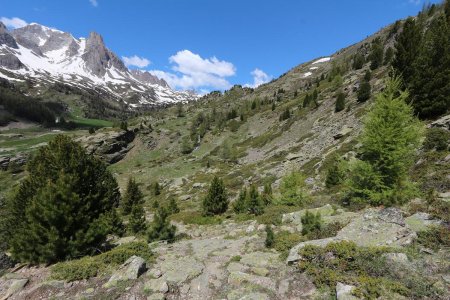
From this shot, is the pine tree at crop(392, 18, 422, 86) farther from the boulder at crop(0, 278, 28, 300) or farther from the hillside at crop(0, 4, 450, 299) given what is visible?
the boulder at crop(0, 278, 28, 300)

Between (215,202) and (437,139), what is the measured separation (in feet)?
68.1

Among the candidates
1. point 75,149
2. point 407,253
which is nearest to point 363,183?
point 407,253

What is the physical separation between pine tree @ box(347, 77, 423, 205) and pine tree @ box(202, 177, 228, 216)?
16.1 m

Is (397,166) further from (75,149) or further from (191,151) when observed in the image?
(191,151)

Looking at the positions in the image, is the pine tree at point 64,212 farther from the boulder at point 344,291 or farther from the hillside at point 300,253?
the boulder at point 344,291

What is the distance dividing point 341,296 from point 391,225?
6.13 metres

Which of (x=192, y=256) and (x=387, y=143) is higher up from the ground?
(x=387, y=143)

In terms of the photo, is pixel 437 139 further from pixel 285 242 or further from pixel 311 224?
pixel 285 242

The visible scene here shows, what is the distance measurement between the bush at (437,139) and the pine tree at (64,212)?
80.5 feet

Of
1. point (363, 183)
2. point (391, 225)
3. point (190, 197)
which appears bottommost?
point (190, 197)

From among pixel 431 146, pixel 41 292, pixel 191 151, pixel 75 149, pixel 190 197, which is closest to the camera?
pixel 41 292

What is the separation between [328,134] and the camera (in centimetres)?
4691

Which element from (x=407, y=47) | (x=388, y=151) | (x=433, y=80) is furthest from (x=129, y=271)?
(x=407, y=47)

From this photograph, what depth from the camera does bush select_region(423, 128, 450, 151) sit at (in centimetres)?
2175
